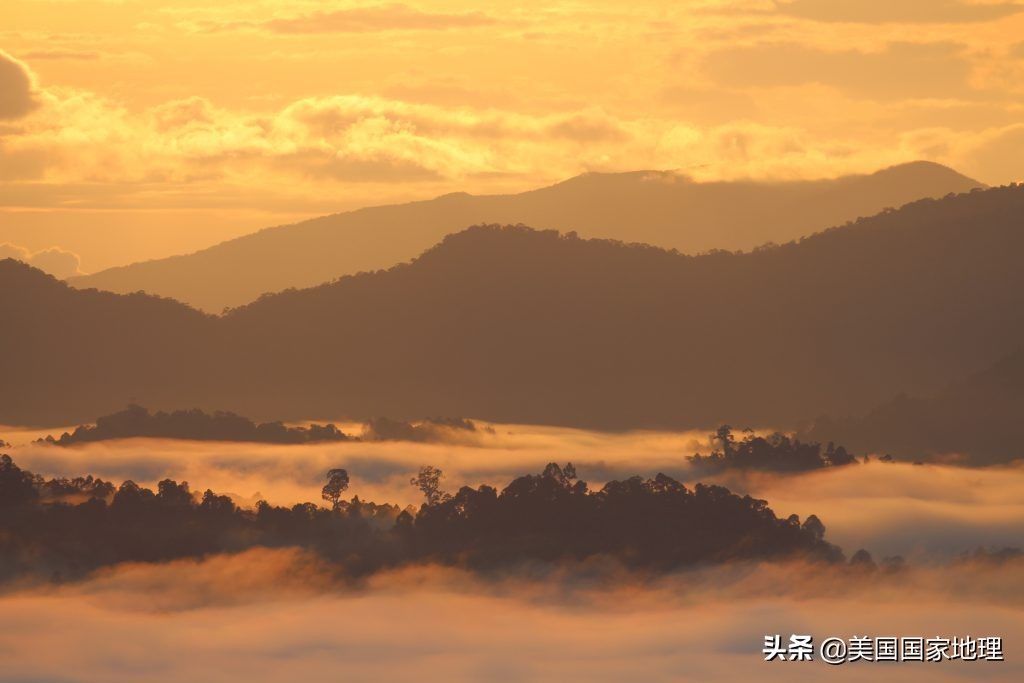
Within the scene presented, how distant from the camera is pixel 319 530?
568 feet

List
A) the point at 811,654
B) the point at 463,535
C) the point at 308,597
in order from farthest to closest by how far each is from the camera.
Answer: the point at 463,535
the point at 308,597
the point at 811,654

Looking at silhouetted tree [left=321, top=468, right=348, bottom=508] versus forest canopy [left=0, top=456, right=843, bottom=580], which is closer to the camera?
forest canopy [left=0, top=456, right=843, bottom=580]

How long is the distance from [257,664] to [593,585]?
1874 inches

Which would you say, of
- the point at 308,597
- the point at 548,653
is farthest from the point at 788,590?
the point at 308,597

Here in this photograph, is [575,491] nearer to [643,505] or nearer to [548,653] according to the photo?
[643,505]

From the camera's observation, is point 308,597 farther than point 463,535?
No

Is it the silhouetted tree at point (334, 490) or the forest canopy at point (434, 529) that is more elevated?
the silhouetted tree at point (334, 490)

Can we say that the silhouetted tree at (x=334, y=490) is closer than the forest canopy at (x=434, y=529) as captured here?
No

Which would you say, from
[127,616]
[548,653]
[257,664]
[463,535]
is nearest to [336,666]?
[257,664]

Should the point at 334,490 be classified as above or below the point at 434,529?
above

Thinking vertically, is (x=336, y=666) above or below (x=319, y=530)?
below

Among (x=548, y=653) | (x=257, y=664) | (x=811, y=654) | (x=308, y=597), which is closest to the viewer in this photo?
(x=811, y=654)

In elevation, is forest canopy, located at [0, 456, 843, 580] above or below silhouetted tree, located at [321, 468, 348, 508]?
below

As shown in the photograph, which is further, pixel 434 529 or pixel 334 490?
pixel 334 490
